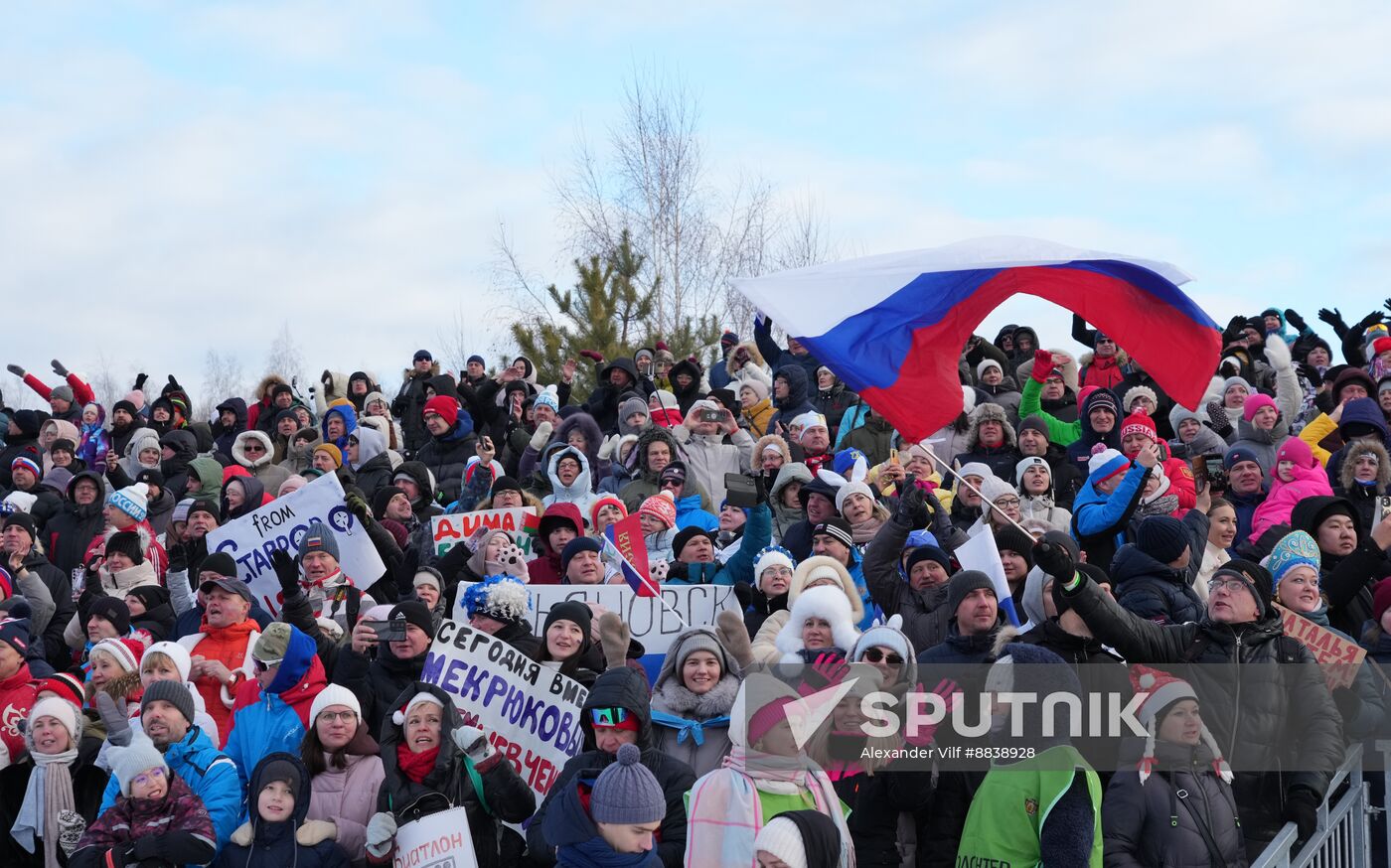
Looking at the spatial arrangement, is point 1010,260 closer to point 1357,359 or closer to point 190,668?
point 190,668

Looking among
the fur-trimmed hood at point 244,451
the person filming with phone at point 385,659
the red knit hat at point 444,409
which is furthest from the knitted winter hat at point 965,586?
the fur-trimmed hood at point 244,451

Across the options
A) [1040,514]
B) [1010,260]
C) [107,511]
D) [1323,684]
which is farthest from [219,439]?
[1323,684]

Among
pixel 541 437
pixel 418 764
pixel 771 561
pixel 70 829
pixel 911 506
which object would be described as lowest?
pixel 70 829

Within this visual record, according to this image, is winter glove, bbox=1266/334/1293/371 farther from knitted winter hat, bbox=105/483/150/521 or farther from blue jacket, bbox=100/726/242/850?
blue jacket, bbox=100/726/242/850

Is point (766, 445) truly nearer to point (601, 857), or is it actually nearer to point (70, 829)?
point (70, 829)

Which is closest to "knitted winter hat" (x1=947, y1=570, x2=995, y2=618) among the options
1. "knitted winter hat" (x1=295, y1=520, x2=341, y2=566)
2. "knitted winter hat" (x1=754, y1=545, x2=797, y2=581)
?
"knitted winter hat" (x1=754, y1=545, x2=797, y2=581)

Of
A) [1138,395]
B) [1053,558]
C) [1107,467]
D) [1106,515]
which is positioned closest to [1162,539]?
[1053,558]

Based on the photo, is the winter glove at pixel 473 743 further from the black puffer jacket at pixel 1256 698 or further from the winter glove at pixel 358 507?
the winter glove at pixel 358 507

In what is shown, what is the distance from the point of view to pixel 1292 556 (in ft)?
24.1

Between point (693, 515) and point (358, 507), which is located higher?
point (358, 507)

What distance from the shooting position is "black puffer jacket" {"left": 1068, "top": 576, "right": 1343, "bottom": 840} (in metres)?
6.26

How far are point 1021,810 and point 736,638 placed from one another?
1722 mm

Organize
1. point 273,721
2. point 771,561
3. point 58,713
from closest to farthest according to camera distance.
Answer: point 273,721 → point 58,713 → point 771,561

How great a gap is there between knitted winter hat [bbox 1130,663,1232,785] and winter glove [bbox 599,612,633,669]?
98.0 inches
